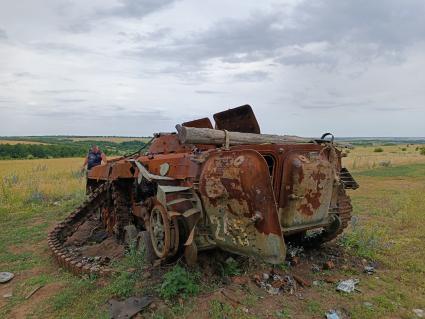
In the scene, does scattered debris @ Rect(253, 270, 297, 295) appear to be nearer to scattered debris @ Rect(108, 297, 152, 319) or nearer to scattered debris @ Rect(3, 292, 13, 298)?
scattered debris @ Rect(108, 297, 152, 319)

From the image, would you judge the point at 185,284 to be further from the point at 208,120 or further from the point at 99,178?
the point at 99,178

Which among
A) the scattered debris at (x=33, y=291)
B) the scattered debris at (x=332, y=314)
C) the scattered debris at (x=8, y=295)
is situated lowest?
the scattered debris at (x=8, y=295)

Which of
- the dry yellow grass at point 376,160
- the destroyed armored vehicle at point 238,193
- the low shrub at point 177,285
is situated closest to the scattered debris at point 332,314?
the destroyed armored vehicle at point 238,193

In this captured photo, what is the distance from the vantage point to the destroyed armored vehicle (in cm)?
455

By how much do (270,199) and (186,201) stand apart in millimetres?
973

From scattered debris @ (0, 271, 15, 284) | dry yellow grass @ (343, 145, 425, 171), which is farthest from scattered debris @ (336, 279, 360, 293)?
dry yellow grass @ (343, 145, 425, 171)

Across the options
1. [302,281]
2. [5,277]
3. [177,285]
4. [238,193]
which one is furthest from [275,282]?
[5,277]

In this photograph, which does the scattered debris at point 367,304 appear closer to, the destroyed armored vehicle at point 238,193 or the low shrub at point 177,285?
the destroyed armored vehicle at point 238,193

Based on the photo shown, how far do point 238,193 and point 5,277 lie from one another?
411cm

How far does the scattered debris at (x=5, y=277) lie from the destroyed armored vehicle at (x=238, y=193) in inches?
30.7

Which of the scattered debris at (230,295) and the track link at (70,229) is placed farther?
the track link at (70,229)

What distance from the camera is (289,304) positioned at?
4.72m

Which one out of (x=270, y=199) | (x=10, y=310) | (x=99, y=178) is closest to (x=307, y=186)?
(x=270, y=199)

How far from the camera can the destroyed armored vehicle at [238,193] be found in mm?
4547
